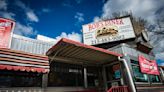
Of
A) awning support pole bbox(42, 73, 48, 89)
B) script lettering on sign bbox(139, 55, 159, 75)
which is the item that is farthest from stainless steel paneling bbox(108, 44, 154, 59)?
awning support pole bbox(42, 73, 48, 89)

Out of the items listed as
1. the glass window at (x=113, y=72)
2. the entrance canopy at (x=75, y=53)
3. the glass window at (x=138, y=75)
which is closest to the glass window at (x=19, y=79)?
the entrance canopy at (x=75, y=53)

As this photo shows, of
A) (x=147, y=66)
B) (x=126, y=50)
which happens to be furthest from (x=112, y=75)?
(x=147, y=66)

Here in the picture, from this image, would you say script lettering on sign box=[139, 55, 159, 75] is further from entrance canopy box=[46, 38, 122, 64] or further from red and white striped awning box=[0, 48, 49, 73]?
red and white striped awning box=[0, 48, 49, 73]

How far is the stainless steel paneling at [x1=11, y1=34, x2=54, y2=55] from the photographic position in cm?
766

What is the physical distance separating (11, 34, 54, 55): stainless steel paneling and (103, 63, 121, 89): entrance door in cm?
516

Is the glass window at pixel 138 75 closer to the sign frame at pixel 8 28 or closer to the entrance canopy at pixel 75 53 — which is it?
the entrance canopy at pixel 75 53

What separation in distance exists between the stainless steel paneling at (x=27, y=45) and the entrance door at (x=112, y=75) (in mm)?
5163

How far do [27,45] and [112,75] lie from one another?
21.9 feet

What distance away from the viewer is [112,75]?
1030cm

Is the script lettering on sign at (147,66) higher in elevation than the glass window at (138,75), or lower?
higher

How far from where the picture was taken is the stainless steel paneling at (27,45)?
7.66m

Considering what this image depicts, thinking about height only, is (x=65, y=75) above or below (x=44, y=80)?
above

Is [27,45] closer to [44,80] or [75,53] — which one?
[44,80]

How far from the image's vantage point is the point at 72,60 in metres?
9.08
